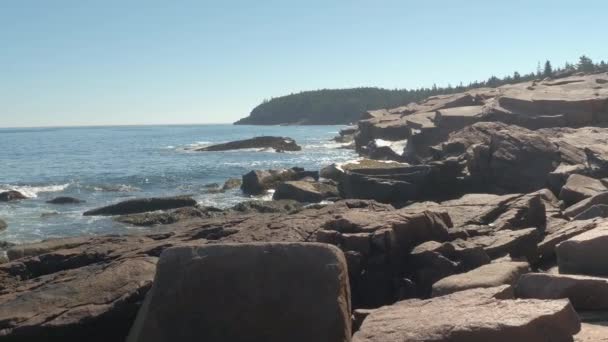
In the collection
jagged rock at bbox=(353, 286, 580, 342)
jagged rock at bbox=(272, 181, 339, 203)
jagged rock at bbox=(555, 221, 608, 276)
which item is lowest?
jagged rock at bbox=(272, 181, 339, 203)

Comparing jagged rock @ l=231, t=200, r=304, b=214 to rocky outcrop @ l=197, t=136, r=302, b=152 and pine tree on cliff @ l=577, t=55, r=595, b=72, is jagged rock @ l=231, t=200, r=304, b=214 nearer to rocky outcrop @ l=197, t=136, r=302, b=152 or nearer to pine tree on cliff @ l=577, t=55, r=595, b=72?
rocky outcrop @ l=197, t=136, r=302, b=152

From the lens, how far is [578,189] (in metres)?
18.1

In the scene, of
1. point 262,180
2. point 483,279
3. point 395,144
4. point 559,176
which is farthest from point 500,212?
point 395,144

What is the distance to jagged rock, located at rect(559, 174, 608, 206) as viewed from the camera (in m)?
17.8

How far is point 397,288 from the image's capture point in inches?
392

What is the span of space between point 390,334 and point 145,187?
103 ft

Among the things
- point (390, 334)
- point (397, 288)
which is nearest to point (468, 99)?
point (397, 288)

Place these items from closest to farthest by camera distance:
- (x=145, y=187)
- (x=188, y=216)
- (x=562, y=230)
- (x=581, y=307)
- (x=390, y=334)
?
(x=390, y=334), (x=581, y=307), (x=562, y=230), (x=188, y=216), (x=145, y=187)

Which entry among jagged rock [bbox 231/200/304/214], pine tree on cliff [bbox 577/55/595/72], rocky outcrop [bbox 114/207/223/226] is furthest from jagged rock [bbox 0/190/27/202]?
pine tree on cliff [bbox 577/55/595/72]

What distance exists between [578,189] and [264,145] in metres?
52.4

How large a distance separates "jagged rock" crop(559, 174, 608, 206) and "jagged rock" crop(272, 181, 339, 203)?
415 inches

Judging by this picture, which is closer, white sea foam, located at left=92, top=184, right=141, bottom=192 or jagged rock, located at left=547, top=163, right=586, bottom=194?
jagged rock, located at left=547, top=163, right=586, bottom=194

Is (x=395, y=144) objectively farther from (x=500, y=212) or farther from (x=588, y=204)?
(x=500, y=212)

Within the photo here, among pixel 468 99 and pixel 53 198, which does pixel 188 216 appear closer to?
pixel 53 198
